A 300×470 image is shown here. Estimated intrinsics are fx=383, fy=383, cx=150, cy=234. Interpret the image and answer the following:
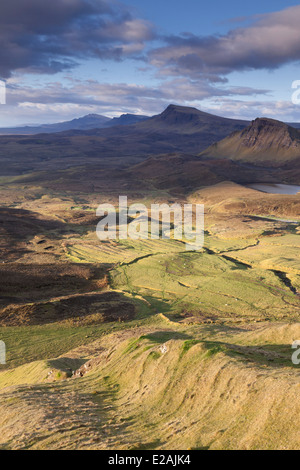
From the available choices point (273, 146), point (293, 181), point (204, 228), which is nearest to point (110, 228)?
point (204, 228)

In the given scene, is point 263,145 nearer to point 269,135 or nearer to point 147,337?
point 269,135

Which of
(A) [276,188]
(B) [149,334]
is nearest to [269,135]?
(A) [276,188]

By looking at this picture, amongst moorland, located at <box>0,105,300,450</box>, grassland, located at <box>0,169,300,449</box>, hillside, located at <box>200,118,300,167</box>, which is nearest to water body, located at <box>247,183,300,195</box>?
moorland, located at <box>0,105,300,450</box>

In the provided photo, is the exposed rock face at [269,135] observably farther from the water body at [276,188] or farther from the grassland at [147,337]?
the grassland at [147,337]

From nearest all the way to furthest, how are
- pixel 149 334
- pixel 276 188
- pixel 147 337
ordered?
pixel 147 337, pixel 149 334, pixel 276 188

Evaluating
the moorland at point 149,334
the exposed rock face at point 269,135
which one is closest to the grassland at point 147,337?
the moorland at point 149,334

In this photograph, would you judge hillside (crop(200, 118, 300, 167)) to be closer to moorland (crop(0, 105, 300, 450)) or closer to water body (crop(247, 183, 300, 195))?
water body (crop(247, 183, 300, 195))

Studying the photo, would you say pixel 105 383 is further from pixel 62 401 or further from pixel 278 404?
pixel 278 404
